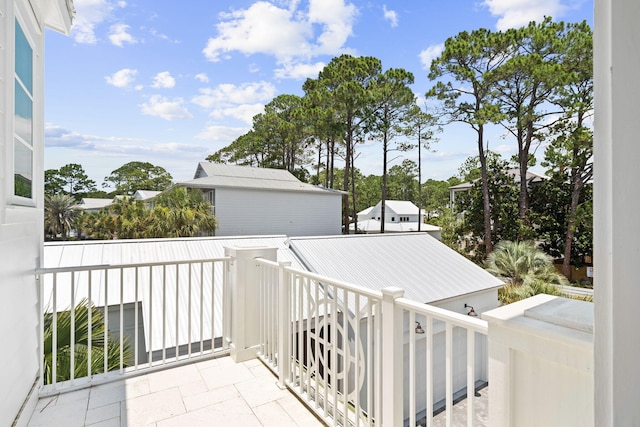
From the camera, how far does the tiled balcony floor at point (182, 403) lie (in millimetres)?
2318

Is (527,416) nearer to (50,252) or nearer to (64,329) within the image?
(64,329)

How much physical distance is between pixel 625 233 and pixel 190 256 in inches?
338

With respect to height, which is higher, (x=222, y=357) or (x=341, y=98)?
(x=341, y=98)

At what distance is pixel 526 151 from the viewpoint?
1664 cm

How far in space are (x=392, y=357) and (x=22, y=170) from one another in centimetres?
271

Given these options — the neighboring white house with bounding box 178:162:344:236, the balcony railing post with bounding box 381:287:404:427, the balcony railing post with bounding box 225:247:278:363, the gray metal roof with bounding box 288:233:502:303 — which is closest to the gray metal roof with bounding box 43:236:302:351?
the gray metal roof with bounding box 288:233:502:303

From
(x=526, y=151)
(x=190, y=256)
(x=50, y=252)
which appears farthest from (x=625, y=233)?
(x=526, y=151)

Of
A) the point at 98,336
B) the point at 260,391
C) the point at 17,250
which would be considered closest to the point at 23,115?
the point at 17,250

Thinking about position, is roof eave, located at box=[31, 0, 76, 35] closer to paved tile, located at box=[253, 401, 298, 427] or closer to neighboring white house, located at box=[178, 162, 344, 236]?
paved tile, located at box=[253, 401, 298, 427]

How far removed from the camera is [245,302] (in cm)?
328

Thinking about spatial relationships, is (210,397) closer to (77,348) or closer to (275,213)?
(77,348)

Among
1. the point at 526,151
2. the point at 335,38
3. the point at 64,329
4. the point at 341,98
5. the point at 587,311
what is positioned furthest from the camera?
the point at 341,98

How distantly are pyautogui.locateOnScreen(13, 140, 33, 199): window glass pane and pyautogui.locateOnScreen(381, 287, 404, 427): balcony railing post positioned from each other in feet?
7.86

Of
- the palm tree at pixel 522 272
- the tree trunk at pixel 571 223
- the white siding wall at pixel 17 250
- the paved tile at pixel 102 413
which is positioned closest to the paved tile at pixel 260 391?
the paved tile at pixel 102 413
